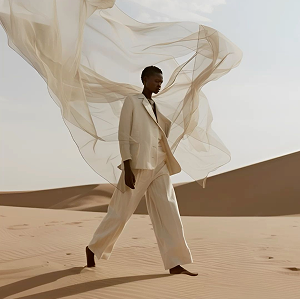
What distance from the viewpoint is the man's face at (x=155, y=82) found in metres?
4.93

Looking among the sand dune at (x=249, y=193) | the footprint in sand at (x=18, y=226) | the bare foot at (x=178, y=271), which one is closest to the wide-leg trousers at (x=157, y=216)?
the bare foot at (x=178, y=271)

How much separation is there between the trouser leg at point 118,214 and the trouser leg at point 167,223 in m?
0.14

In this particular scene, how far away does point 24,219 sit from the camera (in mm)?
13742

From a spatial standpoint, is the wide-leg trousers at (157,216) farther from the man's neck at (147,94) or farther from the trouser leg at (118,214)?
the man's neck at (147,94)

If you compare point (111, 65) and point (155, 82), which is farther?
point (111, 65)

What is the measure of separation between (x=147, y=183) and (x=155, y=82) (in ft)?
3.54

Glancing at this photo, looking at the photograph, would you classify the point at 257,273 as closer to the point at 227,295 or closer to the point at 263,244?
the point at 227,295

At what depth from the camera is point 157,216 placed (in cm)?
481

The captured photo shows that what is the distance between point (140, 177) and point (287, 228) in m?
6.01

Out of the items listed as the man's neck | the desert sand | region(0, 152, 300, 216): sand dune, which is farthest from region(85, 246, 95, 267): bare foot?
region(0, 152, 300, 216): sand dune

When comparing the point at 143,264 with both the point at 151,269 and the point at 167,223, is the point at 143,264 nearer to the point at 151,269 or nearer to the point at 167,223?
the point at 151,269

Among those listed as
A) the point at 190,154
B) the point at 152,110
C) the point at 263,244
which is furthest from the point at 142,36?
the point at 263,244

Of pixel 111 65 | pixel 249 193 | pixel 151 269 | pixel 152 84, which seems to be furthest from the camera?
pixel 249 193

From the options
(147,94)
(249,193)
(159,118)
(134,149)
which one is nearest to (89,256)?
(134,149)
